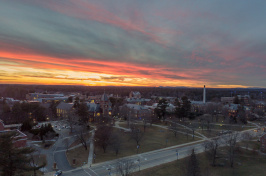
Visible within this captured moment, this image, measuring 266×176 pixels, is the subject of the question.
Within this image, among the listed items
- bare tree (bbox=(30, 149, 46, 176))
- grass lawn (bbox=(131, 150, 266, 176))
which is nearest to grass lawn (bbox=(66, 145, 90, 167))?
bare tree (bbox=(30, 149, 46, 176))

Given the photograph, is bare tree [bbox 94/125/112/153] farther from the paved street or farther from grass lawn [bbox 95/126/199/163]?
the paved street

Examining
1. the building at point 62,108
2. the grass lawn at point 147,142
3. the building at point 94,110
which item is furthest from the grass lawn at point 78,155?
the building at point 62,108

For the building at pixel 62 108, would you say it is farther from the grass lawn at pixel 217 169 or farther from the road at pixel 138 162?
the grass lawn at pixel 217 169

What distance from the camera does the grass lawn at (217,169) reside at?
32553mm

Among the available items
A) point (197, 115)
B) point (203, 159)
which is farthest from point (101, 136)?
point (197, 115)

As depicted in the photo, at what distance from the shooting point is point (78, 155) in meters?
42.0

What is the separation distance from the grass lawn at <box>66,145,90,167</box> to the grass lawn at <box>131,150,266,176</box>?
13.2 m

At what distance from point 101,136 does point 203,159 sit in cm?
2511

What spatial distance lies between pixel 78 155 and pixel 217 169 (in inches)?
1229

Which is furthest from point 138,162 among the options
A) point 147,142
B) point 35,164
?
point 35,164

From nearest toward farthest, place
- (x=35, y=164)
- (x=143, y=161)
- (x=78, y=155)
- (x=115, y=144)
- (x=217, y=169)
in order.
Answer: (x=35, y=164) < (x=217, y=169) < (x=143, y=161) < (x=78, y=155) < (x=115, y=144)

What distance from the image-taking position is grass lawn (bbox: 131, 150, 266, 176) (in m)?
32.6

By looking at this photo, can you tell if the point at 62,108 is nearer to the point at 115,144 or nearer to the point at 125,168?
the point at 115,144

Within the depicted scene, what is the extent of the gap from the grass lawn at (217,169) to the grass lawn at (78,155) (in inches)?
520
